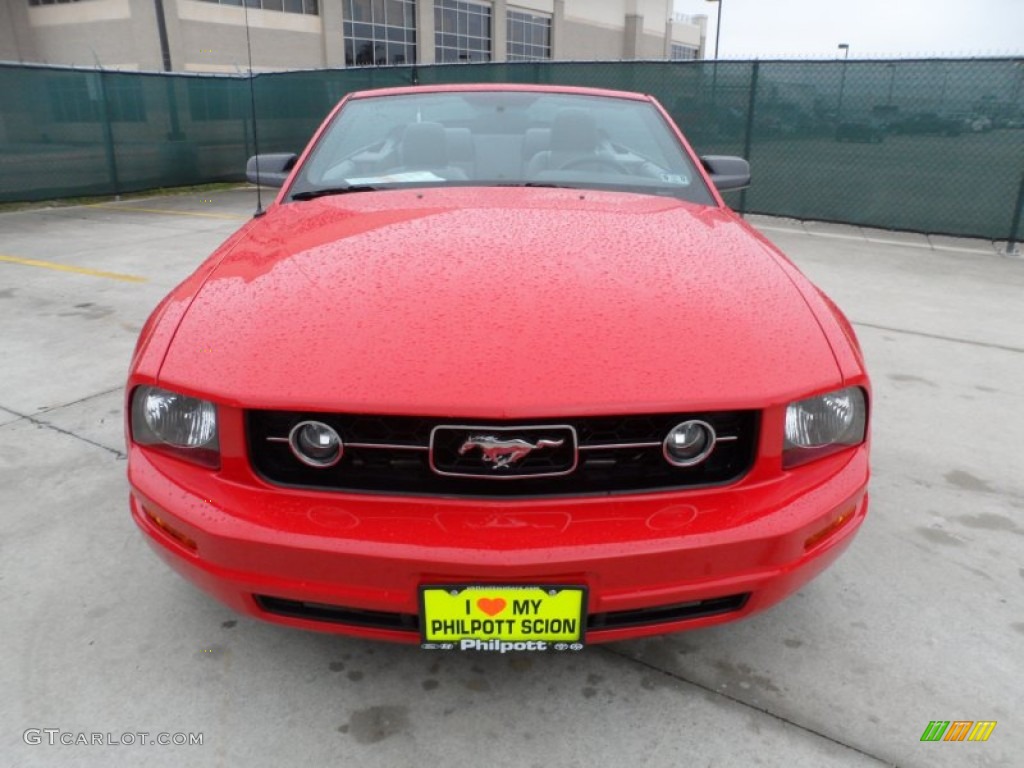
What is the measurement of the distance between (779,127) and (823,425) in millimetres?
8570

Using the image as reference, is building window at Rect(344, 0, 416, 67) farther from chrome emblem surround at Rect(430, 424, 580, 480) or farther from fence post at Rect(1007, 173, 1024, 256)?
chrome emblem surround at Rect(430, 424, 580, 480)

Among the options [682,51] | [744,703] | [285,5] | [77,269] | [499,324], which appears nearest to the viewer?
[499,324]

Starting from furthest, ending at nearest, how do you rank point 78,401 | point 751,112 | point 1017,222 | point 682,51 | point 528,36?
point 682,51 → point 528,36 → point 751,112 → point 1017,222 → point 78,401

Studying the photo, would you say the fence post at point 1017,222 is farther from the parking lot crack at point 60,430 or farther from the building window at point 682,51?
the building window at point 682,51

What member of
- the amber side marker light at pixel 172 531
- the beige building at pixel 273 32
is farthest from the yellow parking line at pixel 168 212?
the beige building at pixel 273 32

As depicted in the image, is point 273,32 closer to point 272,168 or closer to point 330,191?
point 272,168

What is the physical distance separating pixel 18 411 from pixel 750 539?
340 cm

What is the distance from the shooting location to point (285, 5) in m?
30.1

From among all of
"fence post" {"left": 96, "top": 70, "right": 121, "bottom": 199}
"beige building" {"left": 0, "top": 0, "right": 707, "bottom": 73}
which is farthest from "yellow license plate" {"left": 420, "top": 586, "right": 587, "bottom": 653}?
"beige building" {"left": 0, "top": 0, "right": 707, "bottom": 73}

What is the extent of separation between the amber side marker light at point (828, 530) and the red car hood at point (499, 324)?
0.30 metres

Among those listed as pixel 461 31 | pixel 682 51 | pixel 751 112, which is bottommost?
pixel 751 112

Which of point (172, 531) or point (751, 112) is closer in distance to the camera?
point (172, 531)

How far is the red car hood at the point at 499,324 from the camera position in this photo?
1.54 metres
